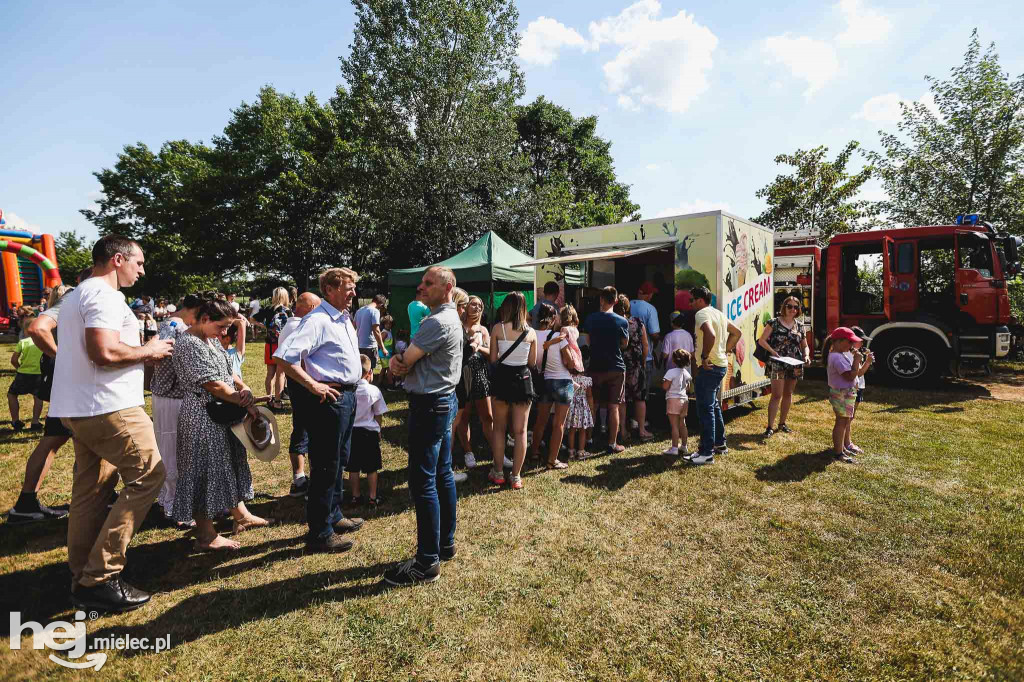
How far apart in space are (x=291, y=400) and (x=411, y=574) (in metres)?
1.40

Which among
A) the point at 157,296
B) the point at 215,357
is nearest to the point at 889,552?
the point at 215,357

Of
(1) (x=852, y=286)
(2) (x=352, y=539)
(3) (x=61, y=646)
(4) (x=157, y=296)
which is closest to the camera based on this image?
(3) (x=61, y=646)

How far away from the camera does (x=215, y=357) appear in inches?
126

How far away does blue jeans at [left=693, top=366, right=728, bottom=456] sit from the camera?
193 inches

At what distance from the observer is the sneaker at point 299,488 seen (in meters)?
4.36

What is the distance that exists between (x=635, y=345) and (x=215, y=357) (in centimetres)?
437

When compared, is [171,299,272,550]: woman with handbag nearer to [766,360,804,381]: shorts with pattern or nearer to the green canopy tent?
[766,360,804,381]: shorts with pattern

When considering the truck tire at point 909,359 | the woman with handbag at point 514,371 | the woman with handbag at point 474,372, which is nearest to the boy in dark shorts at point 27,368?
the woman with handbag at point 474,372

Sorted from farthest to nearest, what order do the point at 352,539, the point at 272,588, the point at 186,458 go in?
the point at 352,539 → the point at 186,458 → the point at 272,588

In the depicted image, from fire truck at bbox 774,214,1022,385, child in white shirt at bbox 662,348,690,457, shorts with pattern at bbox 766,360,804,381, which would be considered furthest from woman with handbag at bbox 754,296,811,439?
fire truck at bbox 774,214,1022,385

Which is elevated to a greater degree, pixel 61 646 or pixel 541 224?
pixel 541 224

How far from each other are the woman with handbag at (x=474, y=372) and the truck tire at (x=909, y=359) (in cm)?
783

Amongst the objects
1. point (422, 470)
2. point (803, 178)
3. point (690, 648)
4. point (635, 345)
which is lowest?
point (690, 648)

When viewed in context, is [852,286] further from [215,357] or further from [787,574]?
[215,357]
